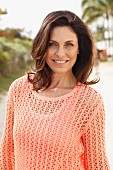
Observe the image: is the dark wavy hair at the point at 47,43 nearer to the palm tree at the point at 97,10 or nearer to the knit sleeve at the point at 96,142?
the knit sleeve at the point at 96,142

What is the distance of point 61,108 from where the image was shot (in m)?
1.89

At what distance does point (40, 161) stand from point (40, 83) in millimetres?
371

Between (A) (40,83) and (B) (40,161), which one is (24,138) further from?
(A) (40,83)

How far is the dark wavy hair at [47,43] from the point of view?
1.88 m

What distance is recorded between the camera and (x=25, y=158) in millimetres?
1907

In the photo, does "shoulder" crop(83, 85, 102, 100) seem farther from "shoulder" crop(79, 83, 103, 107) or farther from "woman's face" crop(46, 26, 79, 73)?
"woman's face" crop(46, 26, 79, 73)

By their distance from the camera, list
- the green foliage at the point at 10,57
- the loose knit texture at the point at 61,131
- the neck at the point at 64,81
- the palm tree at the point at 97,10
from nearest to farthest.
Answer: the loose knit texture at the point at 61,131, the neck at the point at 64,81, the green foliage at the point at 10,57, the palm tree at the point at 97,10

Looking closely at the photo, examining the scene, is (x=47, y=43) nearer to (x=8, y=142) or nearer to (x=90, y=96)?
(x=90, y=96)

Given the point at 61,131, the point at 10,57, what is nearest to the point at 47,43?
the point at 61,131

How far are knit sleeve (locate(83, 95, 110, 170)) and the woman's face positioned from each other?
23 centimetres

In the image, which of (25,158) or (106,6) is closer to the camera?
(25,158)

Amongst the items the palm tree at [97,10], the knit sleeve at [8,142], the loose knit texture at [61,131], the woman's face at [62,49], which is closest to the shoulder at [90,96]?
the loose knit texture at [61,131]

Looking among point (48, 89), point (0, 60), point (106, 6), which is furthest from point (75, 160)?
point (106, 6)

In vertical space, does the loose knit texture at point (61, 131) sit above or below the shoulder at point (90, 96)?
below
